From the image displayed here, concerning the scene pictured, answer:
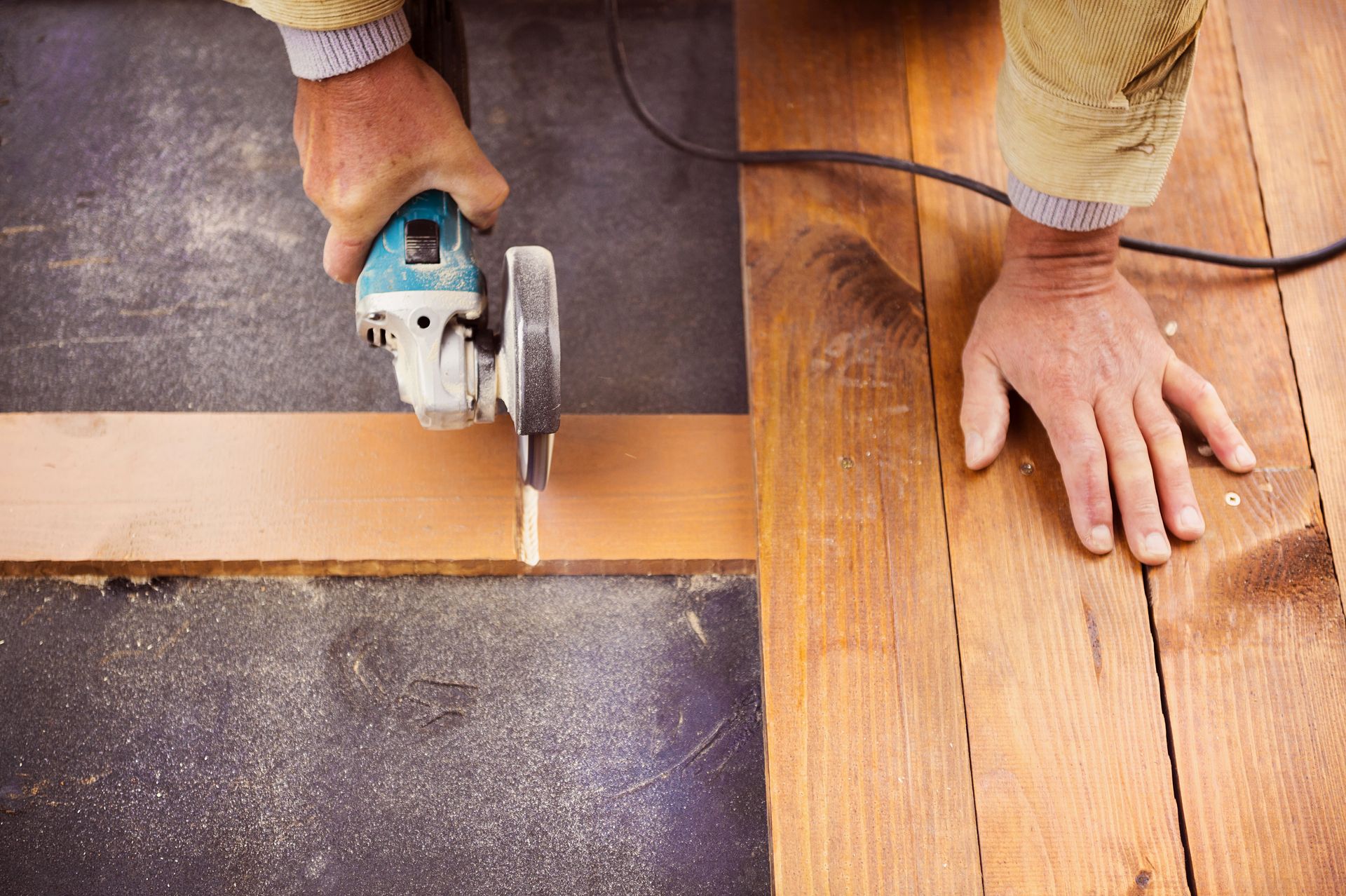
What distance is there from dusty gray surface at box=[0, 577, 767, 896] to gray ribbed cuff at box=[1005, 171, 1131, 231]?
0.58 m

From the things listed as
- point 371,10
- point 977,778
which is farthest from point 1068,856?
point 371,10

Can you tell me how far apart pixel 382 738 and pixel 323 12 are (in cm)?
78

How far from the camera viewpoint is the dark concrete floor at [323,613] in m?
1.02

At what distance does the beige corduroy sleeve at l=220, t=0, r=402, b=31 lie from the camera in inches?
36.4

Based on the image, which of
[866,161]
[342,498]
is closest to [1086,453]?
[866,161]

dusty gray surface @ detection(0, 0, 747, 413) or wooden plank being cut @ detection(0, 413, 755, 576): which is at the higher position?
dusty gray surface @ detection(0, 0, 747, 413)

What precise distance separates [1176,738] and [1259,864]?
0.43 ft

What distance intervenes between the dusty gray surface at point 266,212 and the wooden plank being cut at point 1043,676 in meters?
0.33

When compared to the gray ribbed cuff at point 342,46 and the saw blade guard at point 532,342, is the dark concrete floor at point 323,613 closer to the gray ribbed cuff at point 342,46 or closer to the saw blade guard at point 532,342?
the saw blade guard at point 532,342

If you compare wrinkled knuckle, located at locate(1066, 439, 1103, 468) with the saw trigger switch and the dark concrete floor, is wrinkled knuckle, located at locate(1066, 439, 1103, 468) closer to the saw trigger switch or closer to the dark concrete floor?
the dark concrete floor

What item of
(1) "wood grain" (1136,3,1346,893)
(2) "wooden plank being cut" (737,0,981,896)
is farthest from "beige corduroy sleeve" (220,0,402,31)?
(1) "wood grain" (1136,3,1346,893)

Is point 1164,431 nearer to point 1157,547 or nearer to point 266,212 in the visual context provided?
point 1157,547

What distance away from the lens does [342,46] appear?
0.96 metres

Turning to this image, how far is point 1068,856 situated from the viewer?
37.0 inches
